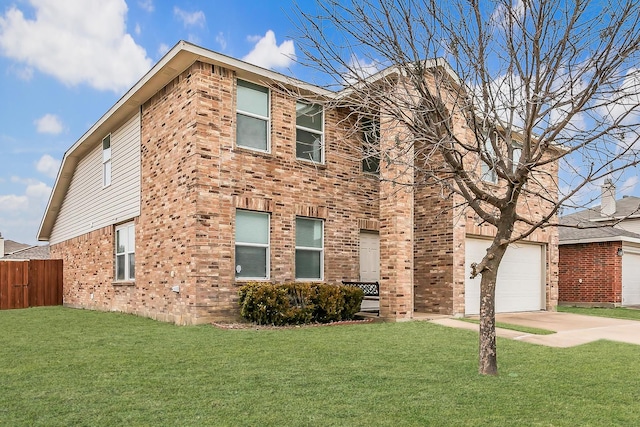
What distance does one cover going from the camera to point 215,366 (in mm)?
6270

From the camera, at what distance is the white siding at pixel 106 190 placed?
45.5 ft

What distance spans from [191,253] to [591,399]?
7728 millimetres

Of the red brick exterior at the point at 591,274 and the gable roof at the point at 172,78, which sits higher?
the gable roof at the point at 172,78

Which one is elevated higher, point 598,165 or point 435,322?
point 598,165

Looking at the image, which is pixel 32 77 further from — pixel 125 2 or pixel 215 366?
pixel 215 366

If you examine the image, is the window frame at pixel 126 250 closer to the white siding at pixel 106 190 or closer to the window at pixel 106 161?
the white siding at pixel 106 190

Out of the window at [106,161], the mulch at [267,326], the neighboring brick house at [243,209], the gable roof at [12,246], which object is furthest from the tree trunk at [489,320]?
the gable roof at [12,246]

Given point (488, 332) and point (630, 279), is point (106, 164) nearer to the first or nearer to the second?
point (488, 332)

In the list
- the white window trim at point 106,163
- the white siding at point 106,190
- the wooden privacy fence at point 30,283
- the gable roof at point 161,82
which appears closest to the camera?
the gable roof at point 161,82

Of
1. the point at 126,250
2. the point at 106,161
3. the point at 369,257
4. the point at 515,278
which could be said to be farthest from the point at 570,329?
the point at 106,161

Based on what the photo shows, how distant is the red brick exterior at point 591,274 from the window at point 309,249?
12896 millimetres

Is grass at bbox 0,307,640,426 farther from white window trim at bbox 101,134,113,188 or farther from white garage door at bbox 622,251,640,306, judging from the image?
white garage door at bbox 622,251,640,306

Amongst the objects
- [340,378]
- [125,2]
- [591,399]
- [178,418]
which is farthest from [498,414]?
[125,2]

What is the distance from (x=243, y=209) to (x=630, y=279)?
17.4m
